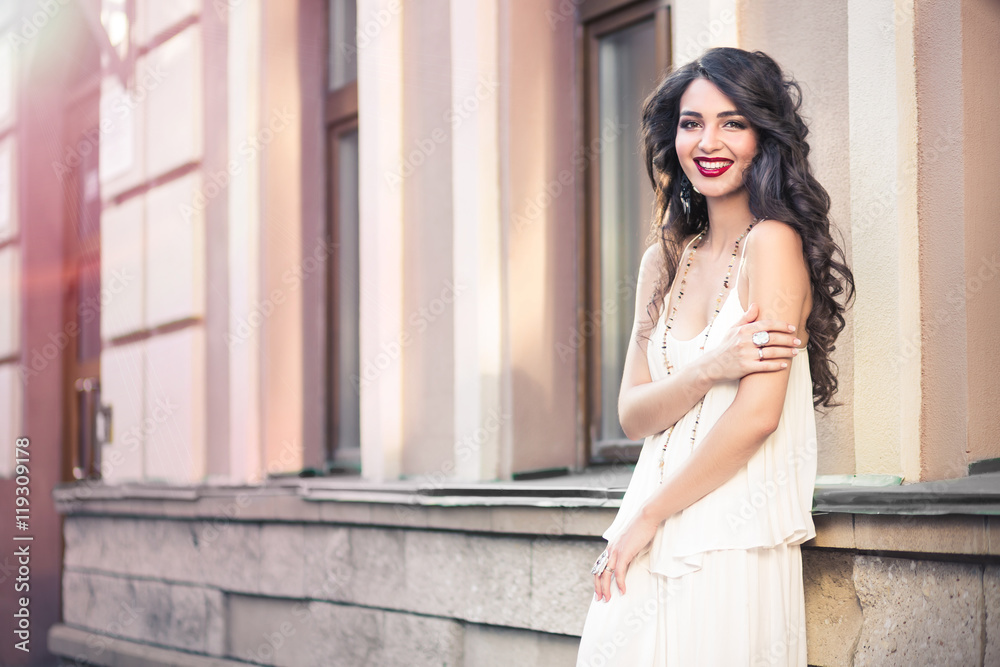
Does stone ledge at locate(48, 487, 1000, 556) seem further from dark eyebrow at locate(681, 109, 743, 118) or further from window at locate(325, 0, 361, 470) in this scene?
dark eyebrow at locate(681, 109, 743, 118)

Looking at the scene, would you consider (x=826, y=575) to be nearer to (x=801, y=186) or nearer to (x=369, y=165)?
(x=801, y=186)

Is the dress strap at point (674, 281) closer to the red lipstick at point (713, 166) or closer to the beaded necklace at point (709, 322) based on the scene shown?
the beaded necklace at point (709, 322)

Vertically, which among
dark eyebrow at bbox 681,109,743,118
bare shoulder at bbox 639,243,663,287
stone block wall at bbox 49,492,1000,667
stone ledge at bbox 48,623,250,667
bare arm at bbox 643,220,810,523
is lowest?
stone ledge at bbox 48,623,250,667

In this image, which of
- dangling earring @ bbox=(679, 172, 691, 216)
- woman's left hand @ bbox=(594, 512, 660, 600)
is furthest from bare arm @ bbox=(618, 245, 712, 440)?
woman's left hand @ bbox=(594, 512, 660, 600)

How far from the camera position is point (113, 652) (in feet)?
22.2

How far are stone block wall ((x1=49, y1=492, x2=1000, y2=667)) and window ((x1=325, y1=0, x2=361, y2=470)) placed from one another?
33.2 inches

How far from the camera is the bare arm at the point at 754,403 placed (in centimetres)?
236

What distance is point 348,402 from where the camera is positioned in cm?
614

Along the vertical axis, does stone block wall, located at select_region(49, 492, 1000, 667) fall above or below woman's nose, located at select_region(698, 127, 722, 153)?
below

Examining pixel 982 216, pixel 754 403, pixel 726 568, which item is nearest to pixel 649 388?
pixel 754 403

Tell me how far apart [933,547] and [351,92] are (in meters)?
4.55

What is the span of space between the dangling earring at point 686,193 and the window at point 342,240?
3531 millimetres

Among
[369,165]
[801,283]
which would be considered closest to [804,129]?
[801,283]

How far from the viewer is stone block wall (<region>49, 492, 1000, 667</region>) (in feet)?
8.75
